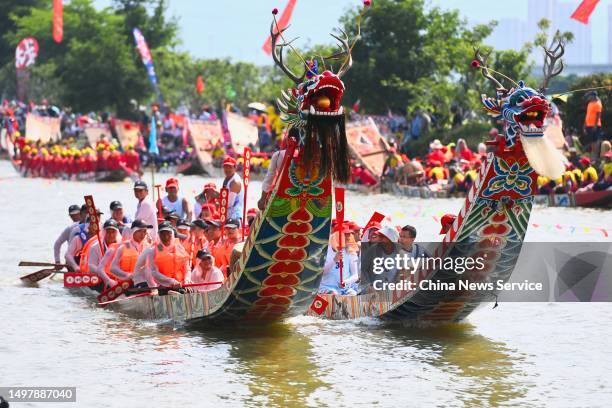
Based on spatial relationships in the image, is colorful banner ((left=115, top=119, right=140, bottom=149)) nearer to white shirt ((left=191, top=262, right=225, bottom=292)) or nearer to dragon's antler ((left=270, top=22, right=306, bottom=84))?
white shirt ((left=191, top=262, right=225, bottom=292))

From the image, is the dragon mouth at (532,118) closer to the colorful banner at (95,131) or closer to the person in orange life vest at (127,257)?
the person in orange life vest at (127,257)

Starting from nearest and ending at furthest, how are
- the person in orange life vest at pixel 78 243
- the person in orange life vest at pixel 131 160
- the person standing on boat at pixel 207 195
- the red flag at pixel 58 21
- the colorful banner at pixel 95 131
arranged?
1. the person in orange life vest at pixel 78 243
2. the person standing on boat at pixel 207 195
3. the person in orange life vest at pixel 131 160
4. the colorful banner at pixel 95 131
5. the red flag at pixel 58 21

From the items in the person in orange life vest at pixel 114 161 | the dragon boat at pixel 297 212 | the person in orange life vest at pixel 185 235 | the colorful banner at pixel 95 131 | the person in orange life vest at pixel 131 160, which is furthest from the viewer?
the colorful banner at pixel 95 131

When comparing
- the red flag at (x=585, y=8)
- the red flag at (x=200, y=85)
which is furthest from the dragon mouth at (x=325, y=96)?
the red flag at (x=200, y=85)

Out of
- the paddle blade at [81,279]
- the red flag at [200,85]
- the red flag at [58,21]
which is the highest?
the red flag at [58,21]

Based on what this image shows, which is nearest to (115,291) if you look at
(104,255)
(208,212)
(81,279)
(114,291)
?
(114,291)

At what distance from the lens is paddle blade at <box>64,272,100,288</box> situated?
61.7ft

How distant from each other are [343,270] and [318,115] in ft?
11.7

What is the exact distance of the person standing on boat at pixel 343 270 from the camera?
16.7m

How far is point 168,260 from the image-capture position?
662 inches

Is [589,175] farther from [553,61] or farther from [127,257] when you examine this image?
[553,61]

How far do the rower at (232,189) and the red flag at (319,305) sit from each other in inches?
104

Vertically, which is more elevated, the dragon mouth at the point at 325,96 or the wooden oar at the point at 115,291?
the dragon mouth at the point at 325,96

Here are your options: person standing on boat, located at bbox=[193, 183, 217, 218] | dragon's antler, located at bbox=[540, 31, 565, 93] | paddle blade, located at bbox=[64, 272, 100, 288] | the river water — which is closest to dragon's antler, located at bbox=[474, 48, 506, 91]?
dragon's antler, located at bbox=[540, 31, 565, 93]
